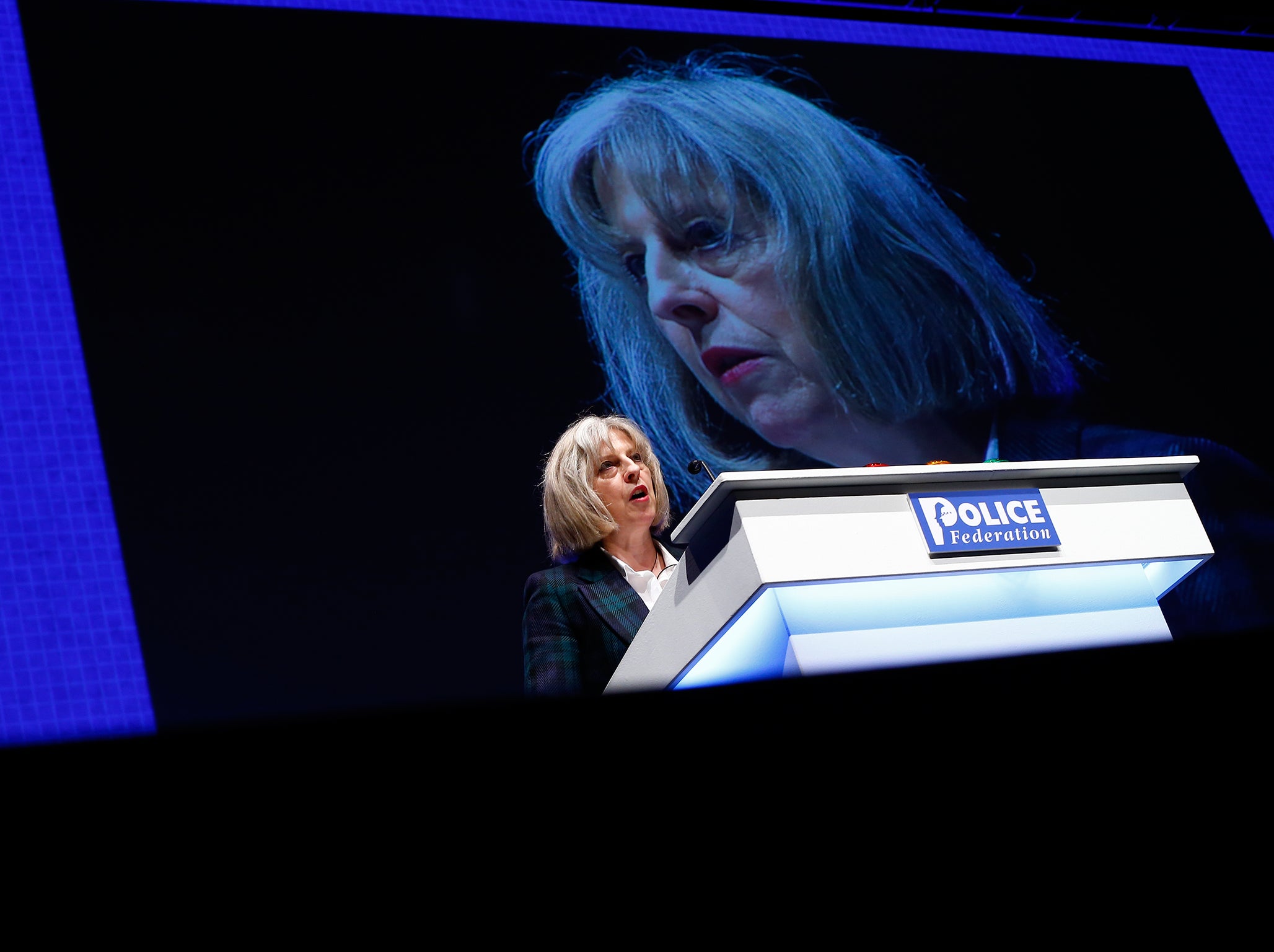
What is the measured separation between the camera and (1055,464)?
1429 mm

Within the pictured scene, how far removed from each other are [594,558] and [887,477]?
0.63m

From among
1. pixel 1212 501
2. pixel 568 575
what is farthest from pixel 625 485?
pixel 1212 501

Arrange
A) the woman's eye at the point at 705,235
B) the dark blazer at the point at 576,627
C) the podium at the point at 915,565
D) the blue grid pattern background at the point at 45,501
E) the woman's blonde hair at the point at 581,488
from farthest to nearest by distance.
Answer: the woman's eye at the point at 705,235 < the blue grid pattern background at the point at 45,501 < the woman's blonde hair at the point at 581,488 < the dark blazer at the point at 576,627 < the podium at the point at 915,565

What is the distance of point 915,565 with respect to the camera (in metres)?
1.33

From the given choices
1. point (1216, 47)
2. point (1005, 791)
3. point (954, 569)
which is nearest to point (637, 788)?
point (1005, 791)

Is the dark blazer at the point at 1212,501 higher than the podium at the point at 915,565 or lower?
higher

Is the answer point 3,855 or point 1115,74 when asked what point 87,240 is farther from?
point 1115,74

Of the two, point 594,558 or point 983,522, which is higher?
point 594,558

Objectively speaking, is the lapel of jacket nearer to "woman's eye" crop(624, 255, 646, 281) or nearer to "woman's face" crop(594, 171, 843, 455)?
"woman's face" crop(594, 171, 843, 455)

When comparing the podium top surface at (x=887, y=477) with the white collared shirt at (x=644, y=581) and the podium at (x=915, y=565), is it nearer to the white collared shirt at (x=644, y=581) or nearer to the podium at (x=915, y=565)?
the podium at (x=915, y=565)

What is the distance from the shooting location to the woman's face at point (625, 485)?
6.15ft

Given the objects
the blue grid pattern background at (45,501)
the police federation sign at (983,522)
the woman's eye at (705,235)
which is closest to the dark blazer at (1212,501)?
the woman's eye at (705,235)

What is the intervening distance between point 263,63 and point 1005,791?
2.86m

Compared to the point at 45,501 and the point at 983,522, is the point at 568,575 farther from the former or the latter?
the point at 45,501
